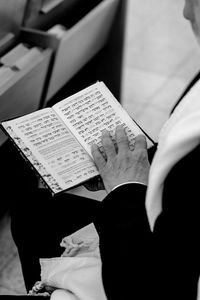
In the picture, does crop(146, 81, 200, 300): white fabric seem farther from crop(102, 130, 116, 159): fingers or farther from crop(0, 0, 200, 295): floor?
crop(0, 0, 200, 295): floor

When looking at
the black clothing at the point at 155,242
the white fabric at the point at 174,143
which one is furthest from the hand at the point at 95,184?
the white fabric at the point at 174,143

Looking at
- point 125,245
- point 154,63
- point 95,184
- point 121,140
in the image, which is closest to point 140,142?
point 121,140

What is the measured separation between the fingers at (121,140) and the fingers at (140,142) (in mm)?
24

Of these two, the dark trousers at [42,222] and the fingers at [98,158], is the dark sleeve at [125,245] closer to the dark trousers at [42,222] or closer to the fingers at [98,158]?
the fingers at [98,158]

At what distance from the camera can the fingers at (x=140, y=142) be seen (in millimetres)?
1347

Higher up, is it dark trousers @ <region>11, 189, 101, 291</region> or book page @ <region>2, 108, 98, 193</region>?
book page @ <region>2, 108, 98, 193</region>

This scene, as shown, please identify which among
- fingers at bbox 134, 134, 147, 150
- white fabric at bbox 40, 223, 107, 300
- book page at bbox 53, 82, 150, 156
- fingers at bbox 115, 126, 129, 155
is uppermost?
book page at bbox 53, 82, 150, 156

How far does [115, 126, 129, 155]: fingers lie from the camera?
4.39 ft

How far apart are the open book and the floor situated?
88cm

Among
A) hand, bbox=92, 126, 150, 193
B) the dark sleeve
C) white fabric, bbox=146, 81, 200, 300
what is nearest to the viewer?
white fabric, bbox=146, 81, 200, 300

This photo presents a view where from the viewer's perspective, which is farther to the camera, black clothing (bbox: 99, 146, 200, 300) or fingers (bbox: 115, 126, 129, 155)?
fingers (bbox: 115, 126, 129, 155)

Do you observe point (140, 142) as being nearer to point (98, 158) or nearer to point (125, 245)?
point (98, 158)

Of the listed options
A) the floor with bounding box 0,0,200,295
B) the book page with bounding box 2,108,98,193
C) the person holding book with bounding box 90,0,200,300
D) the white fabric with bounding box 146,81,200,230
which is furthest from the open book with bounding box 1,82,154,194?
the floor with bounding box 0,0,200,295

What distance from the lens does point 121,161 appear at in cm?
130
